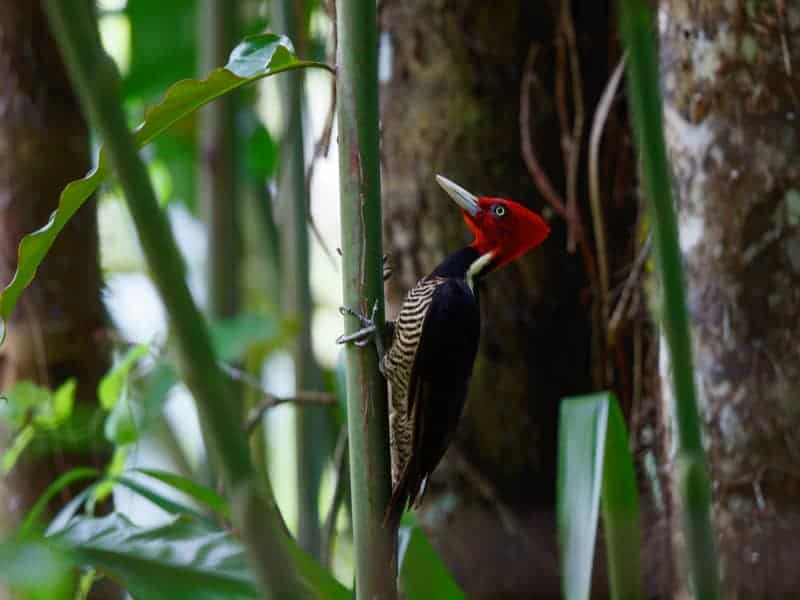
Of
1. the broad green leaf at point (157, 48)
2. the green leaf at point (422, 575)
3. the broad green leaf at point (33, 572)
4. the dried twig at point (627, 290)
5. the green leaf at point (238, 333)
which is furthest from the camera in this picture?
the broad green leaf at point (157, 48)

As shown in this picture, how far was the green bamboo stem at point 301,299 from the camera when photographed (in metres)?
1.79

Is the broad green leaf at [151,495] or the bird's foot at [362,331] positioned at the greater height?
the bird's foot at [362,331]

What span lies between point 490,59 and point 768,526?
3.18 feet

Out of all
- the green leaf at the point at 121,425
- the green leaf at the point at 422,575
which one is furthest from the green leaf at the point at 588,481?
the green leaf at the point at 121,425

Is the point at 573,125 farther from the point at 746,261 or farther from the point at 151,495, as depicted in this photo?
the point at 151,495

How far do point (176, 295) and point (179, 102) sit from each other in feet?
1.75

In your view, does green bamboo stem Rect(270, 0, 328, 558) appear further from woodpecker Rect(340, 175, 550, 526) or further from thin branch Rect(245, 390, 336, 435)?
woodpecker Rect(340, 175, 550, 526)

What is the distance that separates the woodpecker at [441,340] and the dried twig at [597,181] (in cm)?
23

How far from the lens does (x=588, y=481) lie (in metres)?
1.04

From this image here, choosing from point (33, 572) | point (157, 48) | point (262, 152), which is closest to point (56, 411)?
point (262, 152)

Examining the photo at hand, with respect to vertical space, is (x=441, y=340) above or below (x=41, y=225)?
below

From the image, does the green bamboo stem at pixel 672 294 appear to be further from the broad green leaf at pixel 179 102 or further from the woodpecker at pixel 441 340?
the woodpecker at pixel 441 340

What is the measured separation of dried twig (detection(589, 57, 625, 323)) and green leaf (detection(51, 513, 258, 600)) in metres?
0.98

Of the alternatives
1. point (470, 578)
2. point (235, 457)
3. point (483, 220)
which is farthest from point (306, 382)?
point (235, 457)
